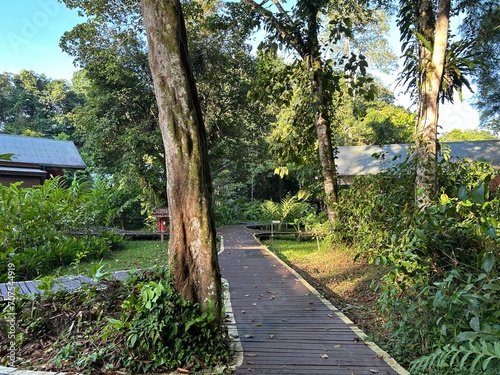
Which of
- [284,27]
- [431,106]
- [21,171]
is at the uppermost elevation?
[284,27]

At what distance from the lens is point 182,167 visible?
3186 mm

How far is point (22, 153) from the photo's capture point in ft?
61.2

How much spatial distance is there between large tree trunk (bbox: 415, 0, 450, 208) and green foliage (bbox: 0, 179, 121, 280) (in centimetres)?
622

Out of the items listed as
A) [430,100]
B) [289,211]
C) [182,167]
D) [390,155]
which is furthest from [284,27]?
[390,155]

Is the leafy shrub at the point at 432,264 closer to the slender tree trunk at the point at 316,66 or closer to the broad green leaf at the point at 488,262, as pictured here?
the broad green leaf at the point at 488,262

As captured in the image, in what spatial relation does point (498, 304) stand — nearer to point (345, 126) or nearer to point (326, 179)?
point (326, 179)

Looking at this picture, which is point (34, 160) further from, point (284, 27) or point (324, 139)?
point (324, 139)

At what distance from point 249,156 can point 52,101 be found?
25644 mm

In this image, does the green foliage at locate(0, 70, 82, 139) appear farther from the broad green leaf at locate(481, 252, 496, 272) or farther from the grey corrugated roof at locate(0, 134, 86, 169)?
the broad green leaf at locate(481, 252, 496, 272)

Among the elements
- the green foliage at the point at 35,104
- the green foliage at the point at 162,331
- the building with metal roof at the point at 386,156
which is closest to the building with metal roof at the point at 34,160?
the green foliage at the point at 35,104

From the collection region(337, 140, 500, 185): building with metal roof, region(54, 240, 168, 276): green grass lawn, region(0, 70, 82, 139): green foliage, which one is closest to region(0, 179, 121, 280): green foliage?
region(54, 240, 168, 276): green grass lawn

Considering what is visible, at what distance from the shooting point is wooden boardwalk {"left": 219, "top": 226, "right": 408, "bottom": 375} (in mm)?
2971

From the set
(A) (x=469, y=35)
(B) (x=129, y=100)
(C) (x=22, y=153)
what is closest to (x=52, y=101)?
(C) (x=22, y=153)

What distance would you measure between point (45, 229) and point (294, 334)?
685cm
